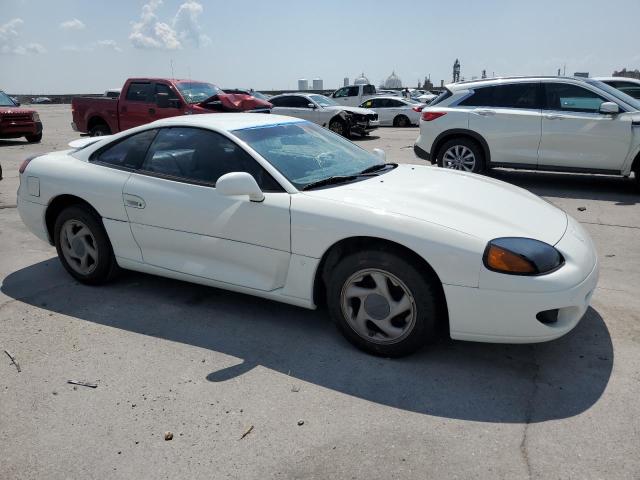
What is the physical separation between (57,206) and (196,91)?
26.9 feet

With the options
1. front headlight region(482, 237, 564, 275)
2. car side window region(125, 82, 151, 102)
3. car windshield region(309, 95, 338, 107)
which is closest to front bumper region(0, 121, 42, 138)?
car side window region(125, 82, 151, 102)

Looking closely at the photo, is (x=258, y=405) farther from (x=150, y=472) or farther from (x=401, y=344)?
(x=401, y=344)

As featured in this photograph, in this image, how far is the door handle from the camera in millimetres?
4000

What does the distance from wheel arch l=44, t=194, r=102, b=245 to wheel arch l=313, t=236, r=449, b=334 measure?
1976 mm

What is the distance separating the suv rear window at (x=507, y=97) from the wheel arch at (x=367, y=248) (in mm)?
5680

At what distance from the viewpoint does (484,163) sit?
8.38m

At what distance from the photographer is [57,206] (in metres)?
4.59

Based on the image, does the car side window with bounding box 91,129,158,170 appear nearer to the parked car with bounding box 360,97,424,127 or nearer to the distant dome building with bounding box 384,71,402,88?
the parked car with bounding box 360,97,424,127

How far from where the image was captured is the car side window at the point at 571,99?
763cm

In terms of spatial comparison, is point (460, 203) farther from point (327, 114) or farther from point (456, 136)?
point (327, 114)

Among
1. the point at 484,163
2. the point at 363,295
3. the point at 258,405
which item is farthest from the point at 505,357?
the point at 484,163

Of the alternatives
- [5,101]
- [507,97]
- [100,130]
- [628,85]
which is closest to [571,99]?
[507,97]

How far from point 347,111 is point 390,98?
567 centimetres

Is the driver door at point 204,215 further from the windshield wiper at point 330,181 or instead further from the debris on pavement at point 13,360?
the debris on pavement at point 13,360
